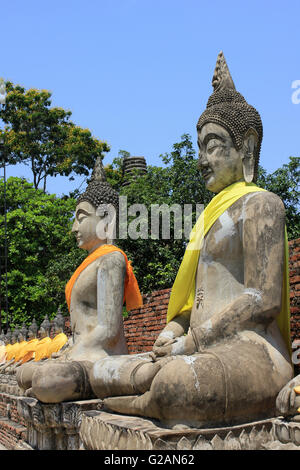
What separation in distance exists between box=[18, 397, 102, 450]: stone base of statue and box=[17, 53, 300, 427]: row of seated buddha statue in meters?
0.09

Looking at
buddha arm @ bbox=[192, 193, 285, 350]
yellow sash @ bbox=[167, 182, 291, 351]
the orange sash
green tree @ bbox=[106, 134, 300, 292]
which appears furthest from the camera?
green tree @ bbox=[106, 134, 300, 292]

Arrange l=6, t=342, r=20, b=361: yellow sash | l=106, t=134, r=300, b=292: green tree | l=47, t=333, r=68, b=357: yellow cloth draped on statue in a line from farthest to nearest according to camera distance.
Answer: l=106, t=134, r=300, b=292: green tree
l=6, t=342, r=20, b=361: yellow sash
l=47, t=333, r=68, b=357: yellow cloth draped on statue

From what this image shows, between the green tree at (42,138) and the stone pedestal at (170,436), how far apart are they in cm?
2110

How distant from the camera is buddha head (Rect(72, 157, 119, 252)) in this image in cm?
517

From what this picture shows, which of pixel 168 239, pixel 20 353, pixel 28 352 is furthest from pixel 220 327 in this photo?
pixel 168 239

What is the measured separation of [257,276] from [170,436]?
3.42ft

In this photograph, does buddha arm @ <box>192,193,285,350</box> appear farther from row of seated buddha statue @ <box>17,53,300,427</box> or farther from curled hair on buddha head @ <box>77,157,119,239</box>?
curled hair on buddha head @ <box>77,157,119,239</box>

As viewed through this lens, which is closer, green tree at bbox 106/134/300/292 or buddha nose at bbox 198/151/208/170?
buddha nose at bbox 198/151/208/170

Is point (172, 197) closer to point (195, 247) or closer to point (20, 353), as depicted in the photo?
point (20, 353)

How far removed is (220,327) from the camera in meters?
3.14

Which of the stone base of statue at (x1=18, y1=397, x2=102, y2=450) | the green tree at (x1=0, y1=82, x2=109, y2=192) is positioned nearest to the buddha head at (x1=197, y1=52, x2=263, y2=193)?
the stone base of statue at (x1=18, y1=397, x2=102, y2=450)
